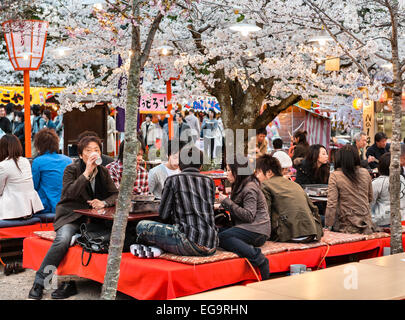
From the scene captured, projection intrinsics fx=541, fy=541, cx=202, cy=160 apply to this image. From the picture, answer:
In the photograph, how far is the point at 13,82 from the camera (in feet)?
73.2

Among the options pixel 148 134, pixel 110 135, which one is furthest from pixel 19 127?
pixel 110 135

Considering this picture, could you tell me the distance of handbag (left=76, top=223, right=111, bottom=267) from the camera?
579 centimetres

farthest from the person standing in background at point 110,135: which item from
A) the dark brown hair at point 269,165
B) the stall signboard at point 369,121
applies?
the dark brown hair at point 269,165

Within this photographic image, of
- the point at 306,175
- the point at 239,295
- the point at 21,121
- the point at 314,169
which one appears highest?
the point at 21,121

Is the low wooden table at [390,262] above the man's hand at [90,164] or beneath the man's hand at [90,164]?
beneath

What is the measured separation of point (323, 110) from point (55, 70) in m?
10.9

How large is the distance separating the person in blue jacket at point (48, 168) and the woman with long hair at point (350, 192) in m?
3.68

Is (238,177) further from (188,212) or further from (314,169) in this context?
(314,169)

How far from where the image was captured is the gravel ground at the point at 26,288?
5.96 meters

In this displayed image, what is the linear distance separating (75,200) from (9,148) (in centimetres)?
146

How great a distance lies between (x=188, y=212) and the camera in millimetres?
5312

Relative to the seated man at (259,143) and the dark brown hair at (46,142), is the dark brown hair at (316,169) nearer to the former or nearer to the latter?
the seated man at (259,143)

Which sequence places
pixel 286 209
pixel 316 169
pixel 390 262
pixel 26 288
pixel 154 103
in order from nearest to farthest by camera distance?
pixel 390 262 → pixel 26 288 → pixel 286 209 → pixel 316 169 → pixel 154 103
